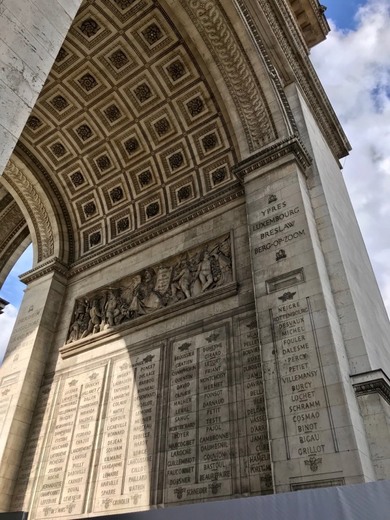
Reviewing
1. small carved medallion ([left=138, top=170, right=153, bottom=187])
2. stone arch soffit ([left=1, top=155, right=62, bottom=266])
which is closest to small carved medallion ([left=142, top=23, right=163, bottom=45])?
small carved medallion ([left=138, top=170, right=153, bottom=187])

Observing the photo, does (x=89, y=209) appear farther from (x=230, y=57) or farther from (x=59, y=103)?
(x=230, y=57)

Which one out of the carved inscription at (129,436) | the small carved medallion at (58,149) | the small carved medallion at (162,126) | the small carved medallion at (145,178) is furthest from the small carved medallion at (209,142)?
the carved inscription at (129,436)

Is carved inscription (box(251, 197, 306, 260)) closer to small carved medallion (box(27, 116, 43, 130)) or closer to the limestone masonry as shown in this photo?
the limestone masonry

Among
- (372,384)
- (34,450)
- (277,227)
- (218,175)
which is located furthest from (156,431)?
(218,175)

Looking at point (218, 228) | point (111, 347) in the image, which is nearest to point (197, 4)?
point (218, 228)

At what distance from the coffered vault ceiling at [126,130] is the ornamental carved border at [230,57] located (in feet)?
2.03

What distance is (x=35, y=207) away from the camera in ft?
49.2

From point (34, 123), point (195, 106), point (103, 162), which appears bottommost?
point (103, 162)

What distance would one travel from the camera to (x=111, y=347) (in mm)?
11078

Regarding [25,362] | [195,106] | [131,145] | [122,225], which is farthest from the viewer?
[122,225]

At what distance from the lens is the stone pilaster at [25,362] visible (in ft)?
34.3

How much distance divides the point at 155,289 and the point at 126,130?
212 inches

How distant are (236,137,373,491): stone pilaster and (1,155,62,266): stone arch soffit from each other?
295 inches

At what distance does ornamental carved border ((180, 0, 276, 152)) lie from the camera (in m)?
11.6
